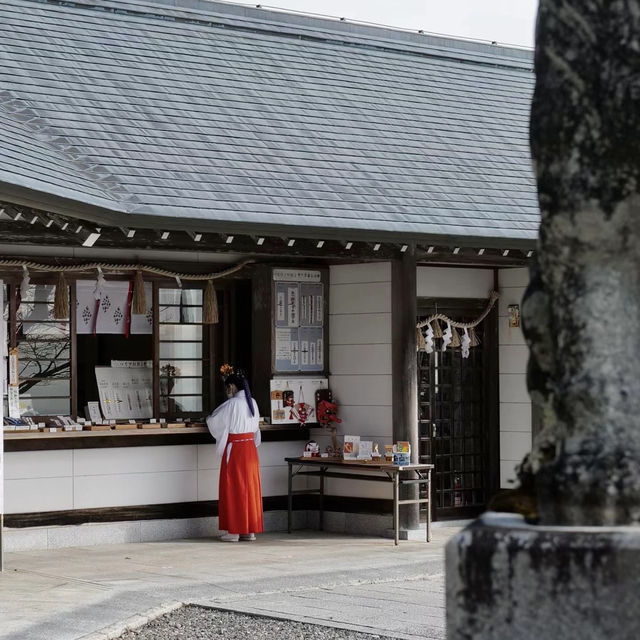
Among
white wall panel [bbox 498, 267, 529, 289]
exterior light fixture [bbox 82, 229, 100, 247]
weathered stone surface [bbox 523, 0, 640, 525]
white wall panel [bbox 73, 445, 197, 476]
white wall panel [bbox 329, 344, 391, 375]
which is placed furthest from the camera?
white wall panel [bbox 498, 267, 529, 289]

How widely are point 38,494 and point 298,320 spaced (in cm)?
301

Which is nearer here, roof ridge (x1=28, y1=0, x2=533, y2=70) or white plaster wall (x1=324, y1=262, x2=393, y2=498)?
white plaster wall (x1=324, y1=262, x2=393, y2=498)

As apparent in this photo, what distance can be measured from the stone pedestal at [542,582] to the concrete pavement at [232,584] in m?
4.74

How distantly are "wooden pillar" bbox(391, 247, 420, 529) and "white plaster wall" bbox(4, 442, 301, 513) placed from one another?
1.33 m

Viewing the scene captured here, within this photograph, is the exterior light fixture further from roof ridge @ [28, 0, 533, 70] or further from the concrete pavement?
roof ridge @ [28, 0, 533, 70]

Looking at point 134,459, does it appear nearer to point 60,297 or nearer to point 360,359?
point 60,297

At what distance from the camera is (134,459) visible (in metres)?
12.0

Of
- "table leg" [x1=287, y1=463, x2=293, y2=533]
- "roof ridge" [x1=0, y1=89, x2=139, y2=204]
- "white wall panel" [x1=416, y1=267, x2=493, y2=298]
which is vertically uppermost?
"roof ridge" [x1=0, y1=89, x2=139, y2=204]

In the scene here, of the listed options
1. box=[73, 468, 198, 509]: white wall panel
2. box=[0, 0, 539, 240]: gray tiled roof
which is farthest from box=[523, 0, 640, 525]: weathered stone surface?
box=[73, 468, 198, 509]: white wall panel

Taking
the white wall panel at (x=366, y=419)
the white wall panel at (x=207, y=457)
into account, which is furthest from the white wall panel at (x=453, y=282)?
the white wall panel at (x=207, y=457)

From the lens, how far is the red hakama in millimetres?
12003

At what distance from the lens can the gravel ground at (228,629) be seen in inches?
296

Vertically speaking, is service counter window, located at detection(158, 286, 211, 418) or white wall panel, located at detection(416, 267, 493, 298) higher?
white wall panel, located at detection(416, 267, 493, 298)

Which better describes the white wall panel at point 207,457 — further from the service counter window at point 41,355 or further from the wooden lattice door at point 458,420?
the wooden lattice door at point 458,420
